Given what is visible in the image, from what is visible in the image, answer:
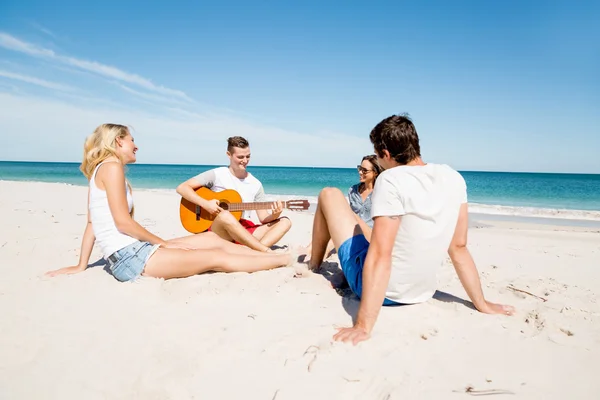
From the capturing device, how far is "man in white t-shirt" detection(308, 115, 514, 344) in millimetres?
2348

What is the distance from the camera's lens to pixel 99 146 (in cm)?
335

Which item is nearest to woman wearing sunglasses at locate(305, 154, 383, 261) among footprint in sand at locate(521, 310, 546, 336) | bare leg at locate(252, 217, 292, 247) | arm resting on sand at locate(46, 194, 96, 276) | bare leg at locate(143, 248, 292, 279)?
bare leg at locate(252, 217, 292, 247)

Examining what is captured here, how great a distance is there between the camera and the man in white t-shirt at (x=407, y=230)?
7.70 feet

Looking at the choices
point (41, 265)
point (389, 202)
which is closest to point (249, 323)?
point (389, 202)

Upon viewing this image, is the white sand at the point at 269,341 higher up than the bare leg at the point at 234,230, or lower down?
lower down

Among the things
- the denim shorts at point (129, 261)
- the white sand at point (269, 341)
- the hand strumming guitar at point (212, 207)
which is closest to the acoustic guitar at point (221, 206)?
the hand strumming guitar at point (212, 207)

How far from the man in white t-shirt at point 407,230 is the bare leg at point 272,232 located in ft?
6.97

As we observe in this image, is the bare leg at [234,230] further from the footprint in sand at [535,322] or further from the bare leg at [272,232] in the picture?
Answer: the footprint in sand at [535,322]

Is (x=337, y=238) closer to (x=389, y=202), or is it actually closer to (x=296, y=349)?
(x=389, y=202)

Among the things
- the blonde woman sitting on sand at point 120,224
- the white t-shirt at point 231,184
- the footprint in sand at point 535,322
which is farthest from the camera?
the white t-shirt at point 231,184

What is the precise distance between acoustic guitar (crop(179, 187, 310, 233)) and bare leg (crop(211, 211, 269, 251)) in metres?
0.55

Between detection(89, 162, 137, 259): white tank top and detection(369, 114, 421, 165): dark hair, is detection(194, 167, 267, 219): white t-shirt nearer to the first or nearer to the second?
detection(89, 162, 137, 259): white tank top

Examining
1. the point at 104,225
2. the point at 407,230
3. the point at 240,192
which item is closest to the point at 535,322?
the point at 407,230

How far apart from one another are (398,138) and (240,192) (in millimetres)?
3139
